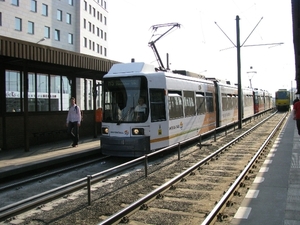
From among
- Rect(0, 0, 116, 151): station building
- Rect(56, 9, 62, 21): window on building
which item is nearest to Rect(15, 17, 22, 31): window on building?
Rect(56, 9, 62, 21): window on building

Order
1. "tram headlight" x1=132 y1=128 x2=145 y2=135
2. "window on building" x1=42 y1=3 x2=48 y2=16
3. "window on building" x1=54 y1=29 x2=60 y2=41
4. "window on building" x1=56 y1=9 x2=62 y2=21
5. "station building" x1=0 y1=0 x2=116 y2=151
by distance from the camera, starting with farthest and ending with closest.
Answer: "window on building" x1=56 y1=9 x2=62 y2=21 → "window on building" x1=54 y1=29 x2=60 y2=41 → "window on building" x1=42 y1=3 x2=48 y2=16 → "station building" x1=0 y1=0 x2=116 y2=151 → "tram headlight" x1=132 y1=128 x2=145 y2=135

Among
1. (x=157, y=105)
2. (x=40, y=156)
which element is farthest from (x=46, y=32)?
(x=157, y=105)

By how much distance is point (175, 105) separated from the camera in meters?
12.3

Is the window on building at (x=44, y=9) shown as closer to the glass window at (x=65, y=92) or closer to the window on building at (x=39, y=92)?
the glass window at (x=65, y=92)

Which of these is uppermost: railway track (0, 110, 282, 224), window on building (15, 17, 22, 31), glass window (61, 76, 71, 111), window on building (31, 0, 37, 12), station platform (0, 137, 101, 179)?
window on building (31, 0, 37, 12)

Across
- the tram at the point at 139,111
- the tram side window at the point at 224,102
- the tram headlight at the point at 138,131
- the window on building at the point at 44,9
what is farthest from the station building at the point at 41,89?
the window on building at the point at 44,9

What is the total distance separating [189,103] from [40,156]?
6.04m

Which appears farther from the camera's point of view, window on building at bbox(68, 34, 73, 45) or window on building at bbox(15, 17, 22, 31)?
window on building at bbox(68, 34, 73, 45)

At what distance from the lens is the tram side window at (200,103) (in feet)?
49.2

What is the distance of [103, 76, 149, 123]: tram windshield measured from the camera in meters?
10.7

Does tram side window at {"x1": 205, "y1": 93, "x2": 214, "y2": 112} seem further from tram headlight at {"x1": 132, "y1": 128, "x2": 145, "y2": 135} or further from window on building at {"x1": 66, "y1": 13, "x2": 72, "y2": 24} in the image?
window on building at {"x1": 66, "y1": 13, "x2": 72, "y2": 24}

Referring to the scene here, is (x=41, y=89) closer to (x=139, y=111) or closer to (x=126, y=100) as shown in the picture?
(x=126, y=100)

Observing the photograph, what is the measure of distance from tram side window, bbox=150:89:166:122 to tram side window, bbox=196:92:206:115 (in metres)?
3.94

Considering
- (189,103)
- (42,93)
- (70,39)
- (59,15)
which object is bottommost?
(189,103)
